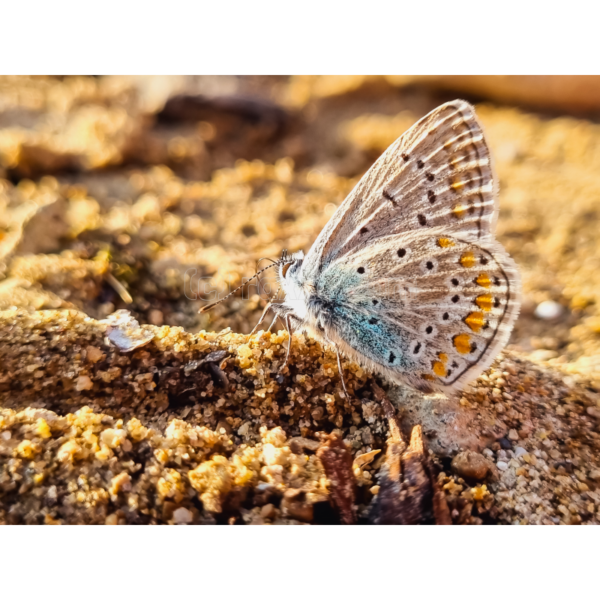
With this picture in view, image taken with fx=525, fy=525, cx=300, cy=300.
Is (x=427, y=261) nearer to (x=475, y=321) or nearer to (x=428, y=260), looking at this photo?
(x=428, y=260)

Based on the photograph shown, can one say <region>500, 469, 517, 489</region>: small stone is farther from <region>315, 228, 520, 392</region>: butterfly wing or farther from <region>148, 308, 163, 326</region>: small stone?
<region>148, 308, 163, 326</region>: small stone

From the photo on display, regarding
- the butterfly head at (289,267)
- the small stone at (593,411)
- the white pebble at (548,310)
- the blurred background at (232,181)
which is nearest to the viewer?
the small stone at (593,411)

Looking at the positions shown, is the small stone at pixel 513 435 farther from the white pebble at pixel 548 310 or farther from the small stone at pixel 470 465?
Answer: the white pebble at pixel 548 310

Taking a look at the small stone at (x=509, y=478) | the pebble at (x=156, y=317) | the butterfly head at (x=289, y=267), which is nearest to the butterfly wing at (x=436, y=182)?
the butterfly head at (x=289, y=267)

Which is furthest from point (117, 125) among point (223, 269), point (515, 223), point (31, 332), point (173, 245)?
point (515, 223)

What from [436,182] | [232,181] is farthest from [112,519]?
[232,181]

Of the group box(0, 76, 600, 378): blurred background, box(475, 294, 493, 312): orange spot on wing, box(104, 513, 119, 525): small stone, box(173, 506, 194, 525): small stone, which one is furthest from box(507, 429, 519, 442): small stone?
box(104, 513, 119, 525): small stone
